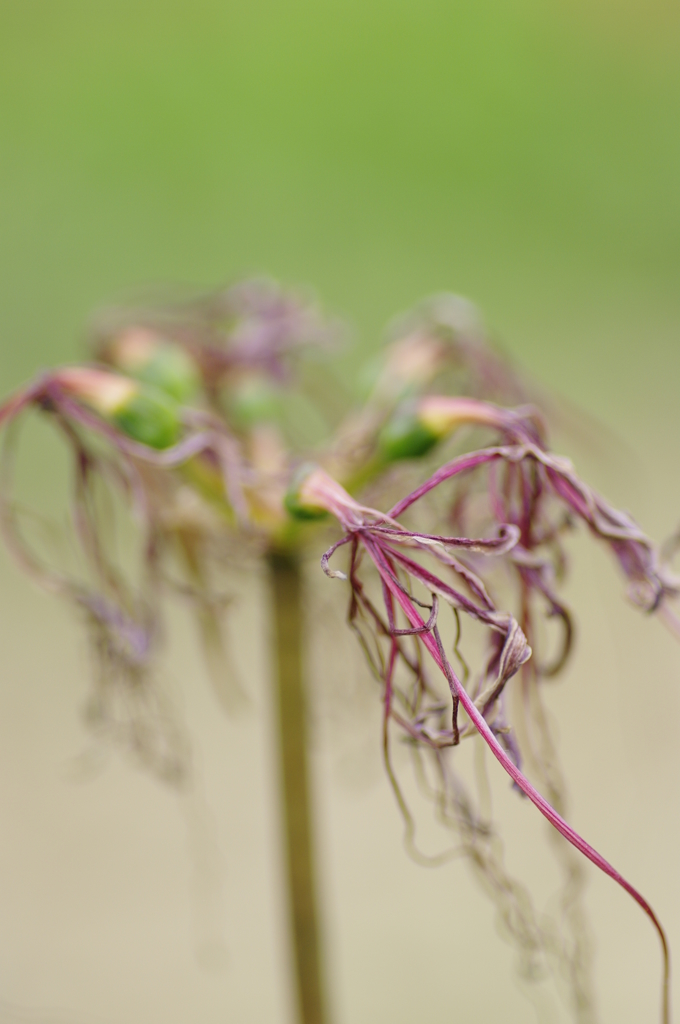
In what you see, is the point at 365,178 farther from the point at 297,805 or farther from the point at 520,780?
the point at 520,780

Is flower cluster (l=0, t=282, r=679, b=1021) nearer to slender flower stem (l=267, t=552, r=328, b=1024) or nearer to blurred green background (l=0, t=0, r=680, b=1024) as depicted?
slender flower stem (l=267, t=552, r=328, b=1024)

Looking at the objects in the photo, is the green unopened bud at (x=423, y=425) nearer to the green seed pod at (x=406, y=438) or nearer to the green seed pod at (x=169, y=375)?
the green seed pod at (x=406, y=438)

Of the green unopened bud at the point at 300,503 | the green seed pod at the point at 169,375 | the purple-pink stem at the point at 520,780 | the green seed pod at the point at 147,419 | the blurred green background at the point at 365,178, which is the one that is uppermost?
the blurred green background at the point at 365,178

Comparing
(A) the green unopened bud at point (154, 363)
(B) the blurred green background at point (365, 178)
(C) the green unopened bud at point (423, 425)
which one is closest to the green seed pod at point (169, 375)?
(A) the green unopened bud at point (154, 363)

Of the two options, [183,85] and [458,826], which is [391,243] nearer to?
[183,85]

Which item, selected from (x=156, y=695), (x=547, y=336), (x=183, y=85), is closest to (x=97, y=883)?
(x=156, y=695)

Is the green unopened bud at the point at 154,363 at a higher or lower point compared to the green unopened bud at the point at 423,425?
higher

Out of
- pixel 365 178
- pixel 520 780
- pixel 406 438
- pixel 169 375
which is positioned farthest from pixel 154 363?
pixel 365 178
